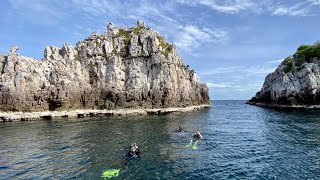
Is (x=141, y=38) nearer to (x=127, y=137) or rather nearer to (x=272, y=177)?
(x=127, y=137)

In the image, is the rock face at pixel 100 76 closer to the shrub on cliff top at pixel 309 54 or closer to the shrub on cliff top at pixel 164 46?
the shrub on cliff top at pixel 164 46

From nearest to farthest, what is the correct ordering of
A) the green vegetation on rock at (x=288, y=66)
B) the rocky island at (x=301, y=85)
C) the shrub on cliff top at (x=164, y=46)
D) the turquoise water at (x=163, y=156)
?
the turquoise water at (x=163, y=156) < the rocky island at (x=301, y=85) < the shrub on cliff top at (x=164, y=46) < the green vegetation on rock at (x=288, y=66)

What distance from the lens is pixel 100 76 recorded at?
8562 cm

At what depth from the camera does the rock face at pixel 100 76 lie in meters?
73.1

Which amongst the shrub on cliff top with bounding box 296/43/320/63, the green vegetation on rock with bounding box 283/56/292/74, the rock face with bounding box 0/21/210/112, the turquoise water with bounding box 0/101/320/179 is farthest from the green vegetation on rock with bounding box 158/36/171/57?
the shrub on cliff top with bounding box 296/43/320/63

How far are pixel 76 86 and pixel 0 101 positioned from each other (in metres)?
20.0

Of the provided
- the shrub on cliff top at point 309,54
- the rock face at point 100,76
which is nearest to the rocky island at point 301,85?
the shrub on cliff top at point 309,54

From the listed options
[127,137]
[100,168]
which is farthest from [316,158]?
[127,137]

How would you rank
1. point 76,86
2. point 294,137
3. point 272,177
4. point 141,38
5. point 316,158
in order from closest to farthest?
point 272,177 → point 316,158 → point 294,137 → point 76,86 → point 141,38

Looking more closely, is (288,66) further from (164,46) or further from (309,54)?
(164,46)

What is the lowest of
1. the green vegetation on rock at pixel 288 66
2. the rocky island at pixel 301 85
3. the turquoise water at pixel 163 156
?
the turquoise water at pixel 163 156

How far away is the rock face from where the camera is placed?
240ft

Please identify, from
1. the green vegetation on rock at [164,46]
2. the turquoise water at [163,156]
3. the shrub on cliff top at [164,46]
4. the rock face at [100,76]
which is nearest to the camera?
the turquoise water at [163,156]

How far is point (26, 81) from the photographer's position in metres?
73.2
